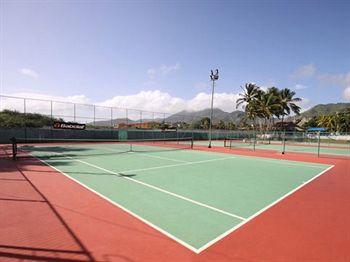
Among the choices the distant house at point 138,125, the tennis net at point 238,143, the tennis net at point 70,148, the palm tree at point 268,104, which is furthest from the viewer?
the palm tree at point 268,104

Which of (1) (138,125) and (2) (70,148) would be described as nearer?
(2) (70,148)

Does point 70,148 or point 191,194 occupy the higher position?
point 191,194

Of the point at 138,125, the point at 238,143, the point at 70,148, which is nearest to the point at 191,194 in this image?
the point at 70,148

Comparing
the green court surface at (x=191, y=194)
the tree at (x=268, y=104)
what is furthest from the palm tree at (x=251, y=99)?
the green court surface at (x=191, y=194)

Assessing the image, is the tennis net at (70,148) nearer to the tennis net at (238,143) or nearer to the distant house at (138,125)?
the distant house at (138,125)

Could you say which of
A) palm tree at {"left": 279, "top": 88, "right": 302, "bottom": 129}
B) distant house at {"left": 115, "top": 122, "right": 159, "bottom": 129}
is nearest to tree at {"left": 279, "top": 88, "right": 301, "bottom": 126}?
palm tree at {"left": 279, "top": 88, "right": 302, "bottom": 129}

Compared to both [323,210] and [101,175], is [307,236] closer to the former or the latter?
[323,210]

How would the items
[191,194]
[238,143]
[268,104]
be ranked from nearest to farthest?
1. [191,194]
2. [238,143]
3. [268,104]

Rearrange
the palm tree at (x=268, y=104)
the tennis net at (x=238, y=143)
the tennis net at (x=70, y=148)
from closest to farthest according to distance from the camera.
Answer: the tennis net at (x=70, y=148) < the tennis net at (x=238, y=143) < the palm tree at (x=268, y=104)

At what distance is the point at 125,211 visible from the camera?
23.9ft

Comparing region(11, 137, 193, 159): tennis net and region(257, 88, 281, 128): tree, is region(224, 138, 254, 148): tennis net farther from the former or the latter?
region(257, 88, 281, 128): tree

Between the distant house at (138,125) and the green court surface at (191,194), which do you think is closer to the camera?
the green court surface at (191,194)

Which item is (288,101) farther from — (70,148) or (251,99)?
(70,148)

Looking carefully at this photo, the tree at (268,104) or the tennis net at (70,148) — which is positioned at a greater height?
the tree at (268,104)
